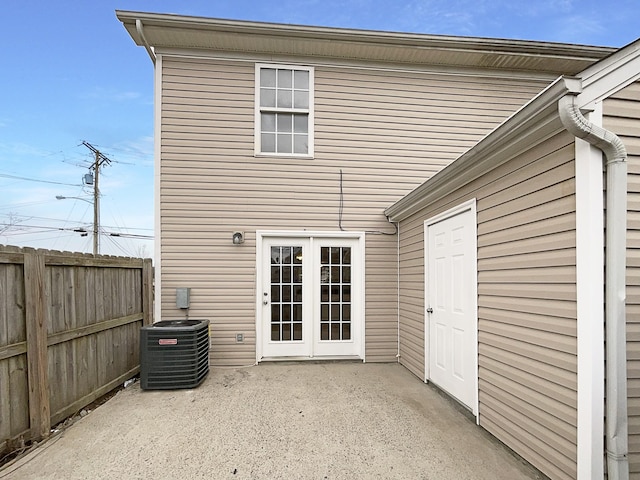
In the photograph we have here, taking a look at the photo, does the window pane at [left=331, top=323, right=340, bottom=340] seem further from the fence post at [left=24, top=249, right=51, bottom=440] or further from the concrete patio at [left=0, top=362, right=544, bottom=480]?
the fence post at [left=24, top=249, right=51, bottom=440]

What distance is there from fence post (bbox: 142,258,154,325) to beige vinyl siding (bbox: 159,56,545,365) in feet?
0.61

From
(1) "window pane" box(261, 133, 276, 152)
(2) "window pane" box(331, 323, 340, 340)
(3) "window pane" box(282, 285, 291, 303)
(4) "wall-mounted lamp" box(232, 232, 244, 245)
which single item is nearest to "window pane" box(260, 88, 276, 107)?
(1) "window pane" box(261, 133, 276, 152)

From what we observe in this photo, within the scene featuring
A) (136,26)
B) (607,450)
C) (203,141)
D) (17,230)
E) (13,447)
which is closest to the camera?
(607,450)

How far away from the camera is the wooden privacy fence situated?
245cm

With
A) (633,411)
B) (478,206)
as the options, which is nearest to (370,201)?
(478,206)

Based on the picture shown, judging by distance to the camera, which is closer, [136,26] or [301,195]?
[136,26]

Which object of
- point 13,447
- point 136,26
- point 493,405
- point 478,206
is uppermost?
point 136,26

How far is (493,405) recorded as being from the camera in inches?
103

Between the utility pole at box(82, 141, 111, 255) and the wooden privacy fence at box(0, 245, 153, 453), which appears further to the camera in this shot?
the utility pole at box(82, 141, 111, 255)

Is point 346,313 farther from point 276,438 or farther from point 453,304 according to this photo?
point 276,438

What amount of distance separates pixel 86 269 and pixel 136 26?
337 cm

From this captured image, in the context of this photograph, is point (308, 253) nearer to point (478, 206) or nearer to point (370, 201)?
point (370, 201)

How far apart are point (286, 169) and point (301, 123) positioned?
0.80 metres

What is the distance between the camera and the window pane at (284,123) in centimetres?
490
